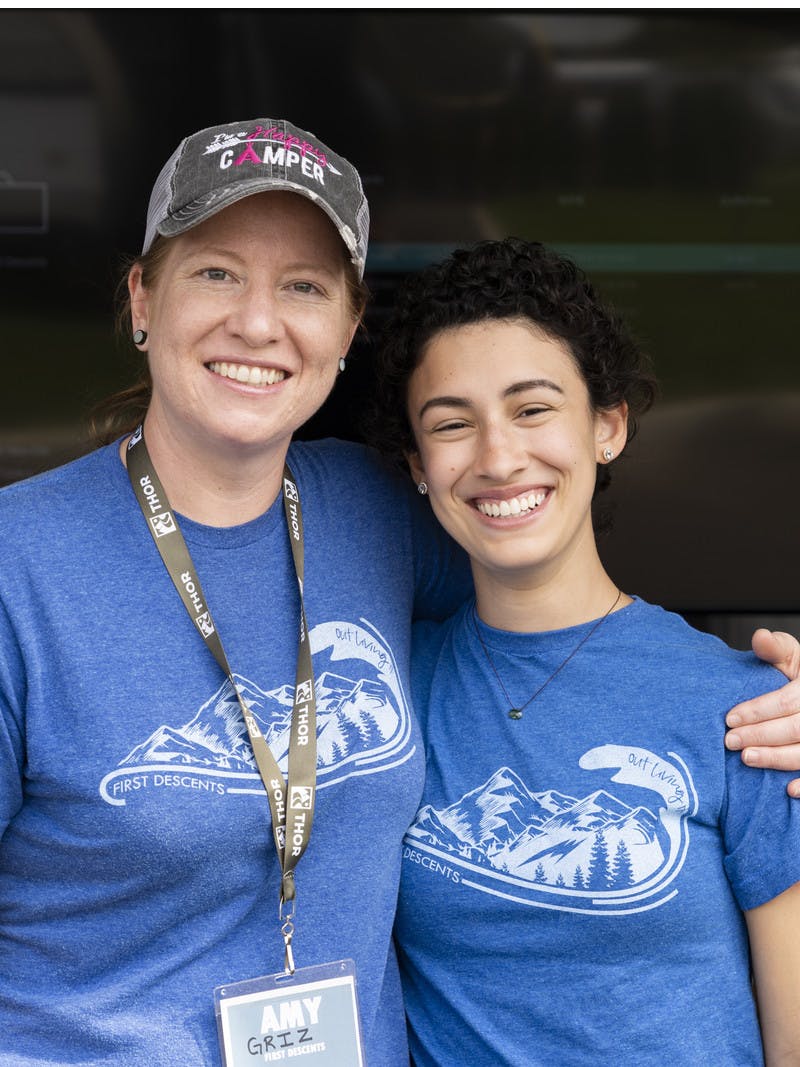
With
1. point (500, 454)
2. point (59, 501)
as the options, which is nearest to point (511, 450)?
point (500, 454)

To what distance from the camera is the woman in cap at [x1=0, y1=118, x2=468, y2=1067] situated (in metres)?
1.61

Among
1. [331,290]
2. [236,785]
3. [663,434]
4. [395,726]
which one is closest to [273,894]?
[236,785]

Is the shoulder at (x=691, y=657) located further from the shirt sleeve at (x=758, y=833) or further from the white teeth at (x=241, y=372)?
the white teeth at (x=241, y=372)

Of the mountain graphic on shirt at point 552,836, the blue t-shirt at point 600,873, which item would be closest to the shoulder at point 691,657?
the blue t-shirt at point 600,873

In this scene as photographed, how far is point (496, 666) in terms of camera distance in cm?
192

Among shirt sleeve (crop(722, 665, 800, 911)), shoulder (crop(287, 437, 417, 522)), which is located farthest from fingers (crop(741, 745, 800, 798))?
shoulder (crop(287, 437, 417, 522))

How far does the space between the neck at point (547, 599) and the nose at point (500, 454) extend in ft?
0.58

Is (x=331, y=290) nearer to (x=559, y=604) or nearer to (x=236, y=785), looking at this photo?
(x=559, y=604)

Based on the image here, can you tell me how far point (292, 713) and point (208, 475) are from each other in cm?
38

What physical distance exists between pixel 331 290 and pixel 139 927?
0.95m

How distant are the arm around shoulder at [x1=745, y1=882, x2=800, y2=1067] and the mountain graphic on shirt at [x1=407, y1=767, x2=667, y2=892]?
0.59 feet

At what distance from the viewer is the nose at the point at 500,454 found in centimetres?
181

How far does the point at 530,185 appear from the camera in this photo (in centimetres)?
263

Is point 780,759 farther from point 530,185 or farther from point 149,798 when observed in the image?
point 530,185
